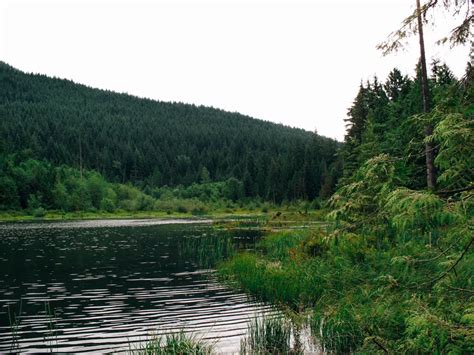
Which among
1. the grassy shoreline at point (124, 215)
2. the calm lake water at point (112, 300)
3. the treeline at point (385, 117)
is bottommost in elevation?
the calm lake water at point (112, 300)

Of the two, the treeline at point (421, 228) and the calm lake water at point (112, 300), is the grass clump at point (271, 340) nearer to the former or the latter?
the calm lake water at point (112, 300)

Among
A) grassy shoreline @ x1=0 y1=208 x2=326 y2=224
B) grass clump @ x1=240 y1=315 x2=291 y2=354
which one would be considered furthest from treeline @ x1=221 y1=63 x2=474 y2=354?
grassy shoreline @ x1=0 y1=208 x2=326 y2=224

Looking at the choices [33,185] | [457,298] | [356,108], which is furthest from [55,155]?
[457,298]

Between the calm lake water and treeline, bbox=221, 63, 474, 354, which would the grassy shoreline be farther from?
treeline, bbox=221, 63, 474, 354

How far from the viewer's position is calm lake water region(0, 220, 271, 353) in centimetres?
1591

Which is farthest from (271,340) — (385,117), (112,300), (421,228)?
(385,117)

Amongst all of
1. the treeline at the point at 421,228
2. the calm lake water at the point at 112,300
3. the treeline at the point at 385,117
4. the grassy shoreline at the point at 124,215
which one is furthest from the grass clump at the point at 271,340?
the grassy shoreline at the point at 124,215

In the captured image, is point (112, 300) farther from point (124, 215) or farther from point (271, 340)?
point (124, 215)

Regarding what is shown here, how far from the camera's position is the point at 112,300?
22266 mm

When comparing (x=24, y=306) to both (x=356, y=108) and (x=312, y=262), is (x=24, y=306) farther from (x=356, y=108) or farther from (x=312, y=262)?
(x=356, y=108)

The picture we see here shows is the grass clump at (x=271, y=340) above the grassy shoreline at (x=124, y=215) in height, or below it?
below

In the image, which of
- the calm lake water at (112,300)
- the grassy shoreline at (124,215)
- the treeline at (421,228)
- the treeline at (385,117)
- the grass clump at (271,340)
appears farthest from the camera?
the grassy shoreline at (124,215)

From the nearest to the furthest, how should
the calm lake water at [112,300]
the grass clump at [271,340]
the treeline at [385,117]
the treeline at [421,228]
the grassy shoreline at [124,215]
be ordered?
the treeline at [421,228] → the grass clump at [271,340] → the calm lake water at [112,300] → the treeline at [385,117] → the grassy shoreline at [124,215]

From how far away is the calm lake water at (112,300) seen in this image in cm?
1591
